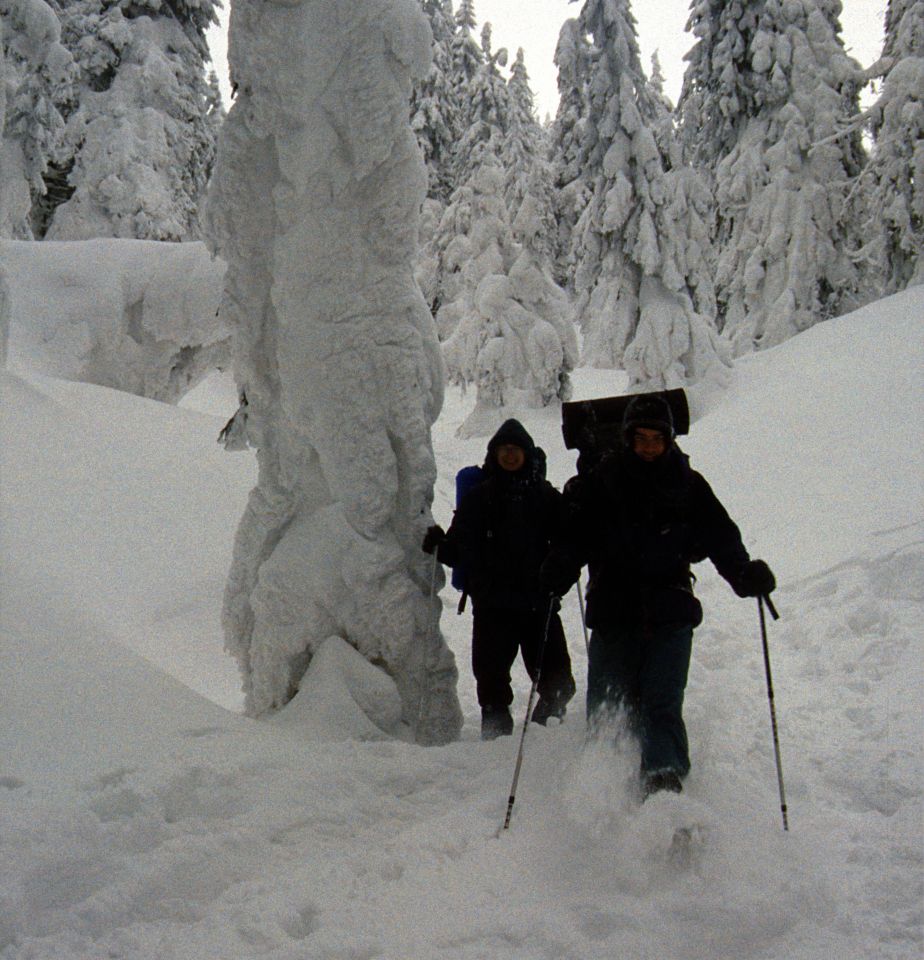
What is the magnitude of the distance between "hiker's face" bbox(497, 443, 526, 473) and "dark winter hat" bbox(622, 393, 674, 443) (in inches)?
43.2

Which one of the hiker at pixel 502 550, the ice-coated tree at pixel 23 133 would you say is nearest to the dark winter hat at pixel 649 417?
the hiker at pixel 502 550

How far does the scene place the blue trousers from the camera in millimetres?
3320

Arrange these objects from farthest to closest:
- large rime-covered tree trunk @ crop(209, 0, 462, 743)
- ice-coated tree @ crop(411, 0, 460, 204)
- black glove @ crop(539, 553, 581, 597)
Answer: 1. ice-coated tree @ crop(411, 0, 460, 204)
2. large rime-covered tree trunk @ crop(209, 0, 462, 743)
3. black glove @ crop(539, 553, 581, 597)

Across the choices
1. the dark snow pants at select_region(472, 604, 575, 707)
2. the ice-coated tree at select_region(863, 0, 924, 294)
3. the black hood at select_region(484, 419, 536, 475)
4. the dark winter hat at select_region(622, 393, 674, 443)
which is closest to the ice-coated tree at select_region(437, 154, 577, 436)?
the ice-coated tree at select_region(863, 0, 924, 294)

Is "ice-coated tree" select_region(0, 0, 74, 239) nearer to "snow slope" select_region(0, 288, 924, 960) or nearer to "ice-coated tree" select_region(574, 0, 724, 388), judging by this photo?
"ice-coated tree" select_region(574, 0, 724, 388)

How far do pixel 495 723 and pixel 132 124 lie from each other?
19.2 m

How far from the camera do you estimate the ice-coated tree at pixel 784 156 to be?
62.5 feet

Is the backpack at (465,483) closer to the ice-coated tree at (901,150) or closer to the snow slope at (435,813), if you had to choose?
the snow slope at (435,813)

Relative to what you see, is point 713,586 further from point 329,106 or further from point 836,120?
point 836,120

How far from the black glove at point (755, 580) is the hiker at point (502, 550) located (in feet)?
4.27

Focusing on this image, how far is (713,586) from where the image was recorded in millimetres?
8836

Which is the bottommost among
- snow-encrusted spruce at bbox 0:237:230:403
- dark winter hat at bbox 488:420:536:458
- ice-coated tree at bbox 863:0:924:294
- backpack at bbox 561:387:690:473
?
dark winter hat at bbox 488:420:536:458

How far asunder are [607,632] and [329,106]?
339cm

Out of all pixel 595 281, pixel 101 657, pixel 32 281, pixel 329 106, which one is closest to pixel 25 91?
pixel 32 281
